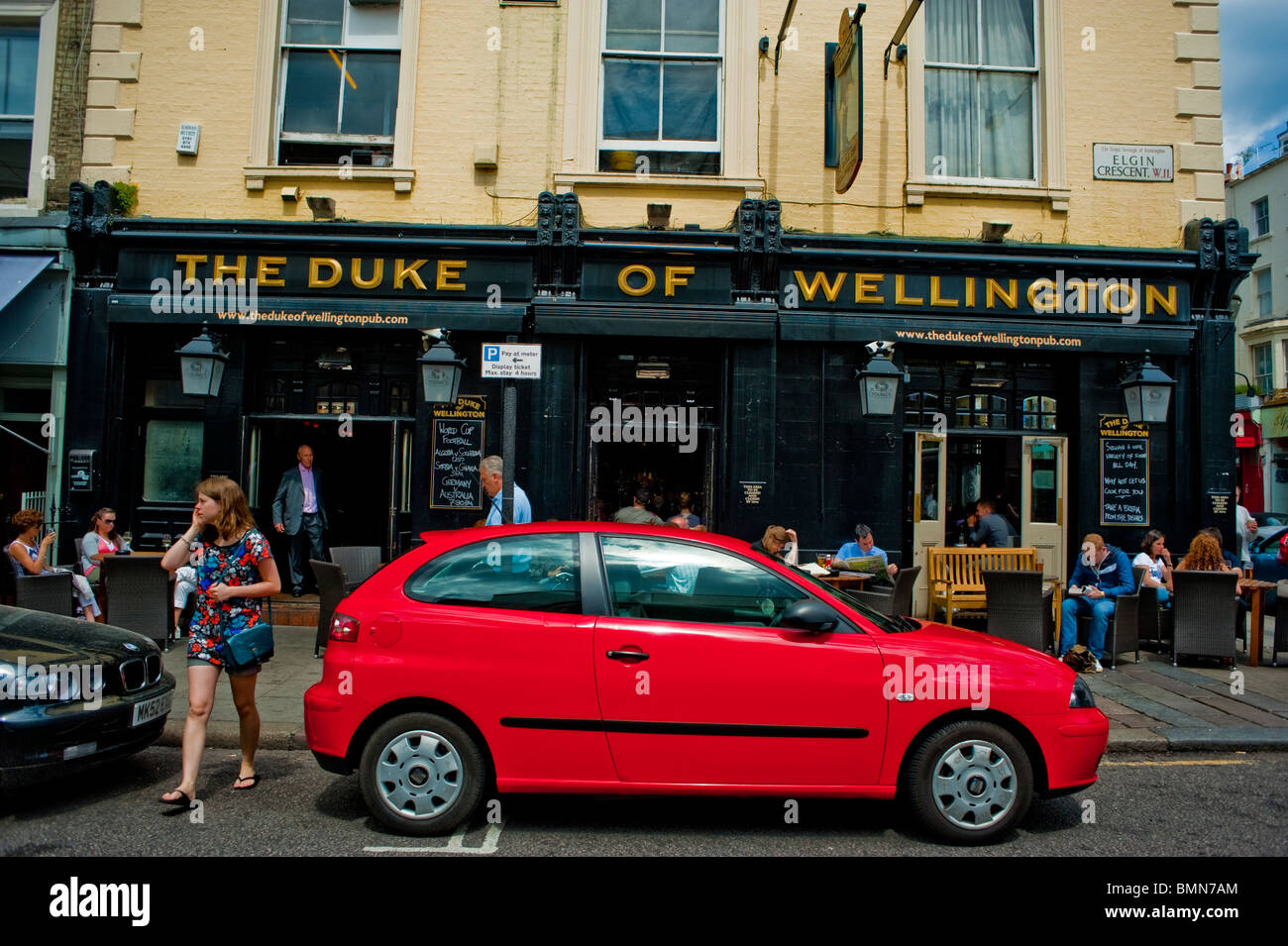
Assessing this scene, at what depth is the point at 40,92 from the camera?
9.99 m

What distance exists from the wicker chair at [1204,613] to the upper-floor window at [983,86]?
5.44 metres

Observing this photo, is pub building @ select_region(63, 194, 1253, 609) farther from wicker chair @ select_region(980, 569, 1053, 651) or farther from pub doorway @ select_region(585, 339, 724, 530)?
wicker chair @ select_region(980, 569, 1053, 651)

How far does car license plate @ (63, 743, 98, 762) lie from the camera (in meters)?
4.36

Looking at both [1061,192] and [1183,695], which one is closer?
[1183,695]

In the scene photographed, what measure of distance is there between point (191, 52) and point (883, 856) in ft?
38.2

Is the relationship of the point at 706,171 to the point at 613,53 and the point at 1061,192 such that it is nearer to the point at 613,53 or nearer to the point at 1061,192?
the point at 613,53

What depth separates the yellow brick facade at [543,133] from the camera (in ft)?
32.7

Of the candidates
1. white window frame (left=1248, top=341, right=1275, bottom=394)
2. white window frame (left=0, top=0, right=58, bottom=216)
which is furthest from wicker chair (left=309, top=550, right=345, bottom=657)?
white window frame (left=1248, top=341, right=1275, bottom=394)

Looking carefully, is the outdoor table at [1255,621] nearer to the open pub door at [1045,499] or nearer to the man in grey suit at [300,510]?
the open pub door at [1045,499]

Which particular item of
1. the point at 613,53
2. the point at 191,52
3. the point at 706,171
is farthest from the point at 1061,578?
the point at 191,52

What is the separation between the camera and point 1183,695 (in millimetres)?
7059
